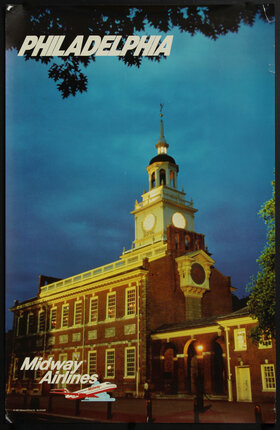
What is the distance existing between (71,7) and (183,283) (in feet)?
59.7

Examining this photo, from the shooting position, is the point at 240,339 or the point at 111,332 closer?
the point at 240,339

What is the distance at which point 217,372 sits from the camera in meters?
22.5

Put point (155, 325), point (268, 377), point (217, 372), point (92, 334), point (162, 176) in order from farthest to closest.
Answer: point (162, 176) < point (155, 325) < point (92, 334) < point (217, 372) < point (268, 377)

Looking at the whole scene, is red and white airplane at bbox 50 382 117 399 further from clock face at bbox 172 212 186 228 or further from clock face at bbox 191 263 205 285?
clock face at bbox 172 212 186 228

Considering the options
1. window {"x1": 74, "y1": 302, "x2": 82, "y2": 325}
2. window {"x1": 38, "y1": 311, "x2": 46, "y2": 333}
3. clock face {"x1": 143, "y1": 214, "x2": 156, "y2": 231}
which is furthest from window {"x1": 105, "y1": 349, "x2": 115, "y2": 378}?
clock face {"x1": 143, "y1": 214, "x2": 156, "y2": 231}

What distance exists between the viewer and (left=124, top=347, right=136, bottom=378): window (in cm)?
2320

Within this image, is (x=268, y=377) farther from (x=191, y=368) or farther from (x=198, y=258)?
(x=198, y=258)

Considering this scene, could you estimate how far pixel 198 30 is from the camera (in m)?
13.4

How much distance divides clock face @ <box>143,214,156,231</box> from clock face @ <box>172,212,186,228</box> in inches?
55.9

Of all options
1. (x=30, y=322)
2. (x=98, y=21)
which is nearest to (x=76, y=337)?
(x=30, y=322)

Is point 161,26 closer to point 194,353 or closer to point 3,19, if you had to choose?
point 3,19

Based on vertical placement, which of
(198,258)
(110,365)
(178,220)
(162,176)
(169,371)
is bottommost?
(169,371)

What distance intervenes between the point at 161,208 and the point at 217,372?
11775 mm

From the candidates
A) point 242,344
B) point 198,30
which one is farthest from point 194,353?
point 198,30
